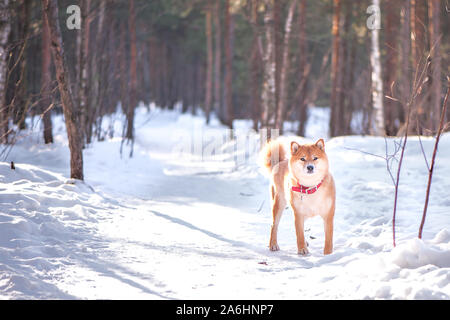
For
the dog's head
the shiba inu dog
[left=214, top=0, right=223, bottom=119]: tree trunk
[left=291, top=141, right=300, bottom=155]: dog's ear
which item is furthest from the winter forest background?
[left=214, top=0, right=223, bottom=119]: tree trunk

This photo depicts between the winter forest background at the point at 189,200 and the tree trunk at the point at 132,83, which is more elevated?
the tree trunk at the point at 132,83

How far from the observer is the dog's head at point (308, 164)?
4715mm

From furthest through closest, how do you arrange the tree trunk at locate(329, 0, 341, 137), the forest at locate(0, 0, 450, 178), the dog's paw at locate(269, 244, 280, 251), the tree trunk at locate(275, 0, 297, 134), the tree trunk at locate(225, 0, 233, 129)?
the tree trunk at locate(225, 0, 233, 129)
the tree trunk at locate(329, 0, 341, 137)
the tree trunk at locate(275, 0, 297, 134)
the forest at locate(0, 0, 450, 178)
the dog's paw at locate(269, 244, 280, 251)

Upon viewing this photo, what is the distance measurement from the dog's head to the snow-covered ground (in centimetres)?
81

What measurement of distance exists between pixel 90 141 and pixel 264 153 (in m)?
8.15

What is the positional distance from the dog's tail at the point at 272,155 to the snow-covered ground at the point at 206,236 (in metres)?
0.94

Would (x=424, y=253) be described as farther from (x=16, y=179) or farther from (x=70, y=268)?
(x=16, y=179)

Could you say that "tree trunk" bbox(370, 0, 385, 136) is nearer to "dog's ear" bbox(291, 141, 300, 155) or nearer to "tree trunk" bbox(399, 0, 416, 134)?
"tree trunk" bbox(399, 0, 416, 134)

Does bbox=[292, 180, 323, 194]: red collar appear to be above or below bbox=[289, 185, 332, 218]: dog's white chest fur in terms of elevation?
above

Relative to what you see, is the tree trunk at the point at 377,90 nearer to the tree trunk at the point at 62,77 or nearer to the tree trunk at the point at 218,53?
the tree trunk at the point at 62,77

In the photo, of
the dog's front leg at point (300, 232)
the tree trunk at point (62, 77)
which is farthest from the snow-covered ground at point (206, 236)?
the tree trunk at point (62, 77)

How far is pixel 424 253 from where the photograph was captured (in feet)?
13.4

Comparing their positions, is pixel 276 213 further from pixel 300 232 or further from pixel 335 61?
pixel 335 61

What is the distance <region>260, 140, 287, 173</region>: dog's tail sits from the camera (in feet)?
18.7
